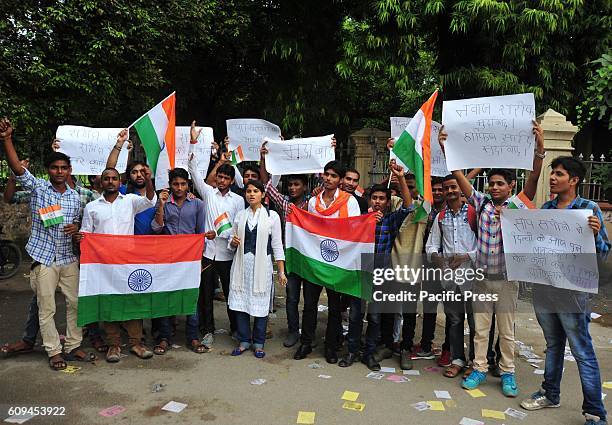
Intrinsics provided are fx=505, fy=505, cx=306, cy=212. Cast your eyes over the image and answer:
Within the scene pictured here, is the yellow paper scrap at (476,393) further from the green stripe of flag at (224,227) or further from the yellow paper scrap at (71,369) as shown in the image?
the yellow paper scrap at (71,369)

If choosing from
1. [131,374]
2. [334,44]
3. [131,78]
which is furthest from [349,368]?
[334,44]

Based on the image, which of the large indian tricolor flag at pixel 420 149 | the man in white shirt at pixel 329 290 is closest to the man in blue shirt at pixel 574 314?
the large indian tricolor flag at pixel 420 149

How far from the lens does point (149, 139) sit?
4.93 m

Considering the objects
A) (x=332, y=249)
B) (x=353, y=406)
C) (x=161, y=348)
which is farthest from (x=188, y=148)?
(x=353, y=406)

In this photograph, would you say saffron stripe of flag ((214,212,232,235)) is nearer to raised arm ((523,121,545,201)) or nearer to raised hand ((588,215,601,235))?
raised arm ((523,121,545,201))

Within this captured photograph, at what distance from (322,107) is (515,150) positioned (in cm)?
761

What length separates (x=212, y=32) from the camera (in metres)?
12.3

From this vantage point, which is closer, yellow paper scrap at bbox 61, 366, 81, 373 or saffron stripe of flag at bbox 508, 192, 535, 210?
saffron stripe of flag at bbox 508, 192, 535, 210

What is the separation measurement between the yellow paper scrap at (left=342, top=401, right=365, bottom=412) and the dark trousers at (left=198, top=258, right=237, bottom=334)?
179cm

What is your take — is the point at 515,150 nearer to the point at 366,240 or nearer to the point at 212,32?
the point at 366,240

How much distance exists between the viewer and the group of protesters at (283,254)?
424 cm

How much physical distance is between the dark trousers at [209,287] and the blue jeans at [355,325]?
1.33 metres

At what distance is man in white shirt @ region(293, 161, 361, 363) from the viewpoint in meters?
4.91

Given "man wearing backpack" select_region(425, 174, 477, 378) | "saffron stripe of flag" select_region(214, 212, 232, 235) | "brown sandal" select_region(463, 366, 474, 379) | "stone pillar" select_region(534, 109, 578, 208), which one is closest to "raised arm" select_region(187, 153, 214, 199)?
"saffron stripe of flag" select_region(214, 212, 232, 235)
